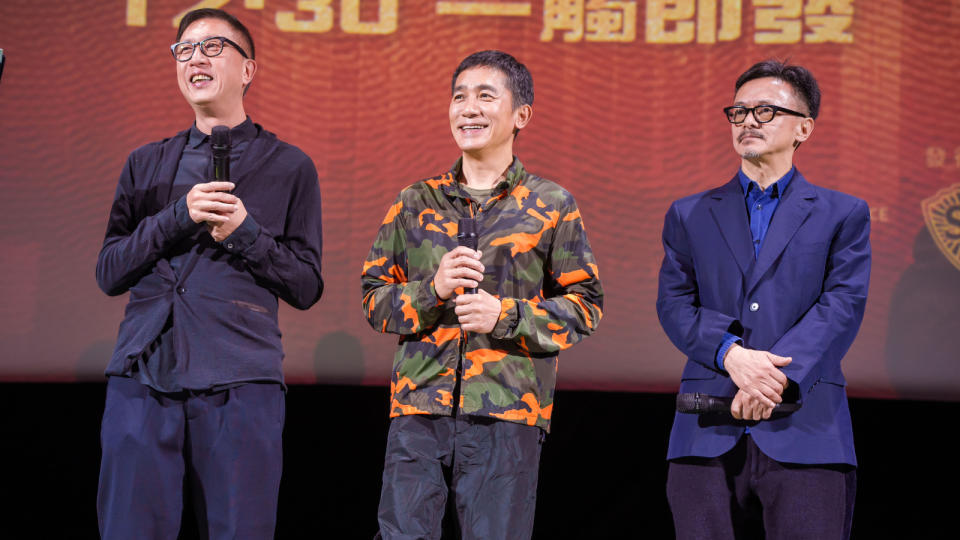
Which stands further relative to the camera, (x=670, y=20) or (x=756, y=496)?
(x=670, y=20)

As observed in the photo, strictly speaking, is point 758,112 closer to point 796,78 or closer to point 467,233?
point 796,78

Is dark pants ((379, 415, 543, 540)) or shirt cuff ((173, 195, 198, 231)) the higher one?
shirt cuff ((173, 195, 198, 231))

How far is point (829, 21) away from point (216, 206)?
2416 millimetres

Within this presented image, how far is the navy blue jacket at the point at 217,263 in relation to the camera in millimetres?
2215

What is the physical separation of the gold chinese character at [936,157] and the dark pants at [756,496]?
1.69 m

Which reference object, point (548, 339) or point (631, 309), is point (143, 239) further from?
point (631, 309)

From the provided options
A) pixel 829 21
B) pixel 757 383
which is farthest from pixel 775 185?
pixel 829 21

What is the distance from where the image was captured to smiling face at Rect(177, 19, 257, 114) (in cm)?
242

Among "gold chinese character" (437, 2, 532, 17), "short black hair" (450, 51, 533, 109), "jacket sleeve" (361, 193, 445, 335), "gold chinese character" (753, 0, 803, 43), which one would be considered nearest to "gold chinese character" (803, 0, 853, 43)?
"gold chinese character" (753, 0, 803, 43)

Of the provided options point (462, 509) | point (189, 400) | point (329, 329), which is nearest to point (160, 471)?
point (189, 400)

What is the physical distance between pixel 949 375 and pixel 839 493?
1.52 metres

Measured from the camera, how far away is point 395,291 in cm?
225

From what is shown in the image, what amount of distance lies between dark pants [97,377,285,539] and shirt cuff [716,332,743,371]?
105 centimetres

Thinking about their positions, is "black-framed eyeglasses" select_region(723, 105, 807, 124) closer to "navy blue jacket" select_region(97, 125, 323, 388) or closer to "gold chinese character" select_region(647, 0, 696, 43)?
"navy blue jacket" select_region(97, 125, 323, 388)
